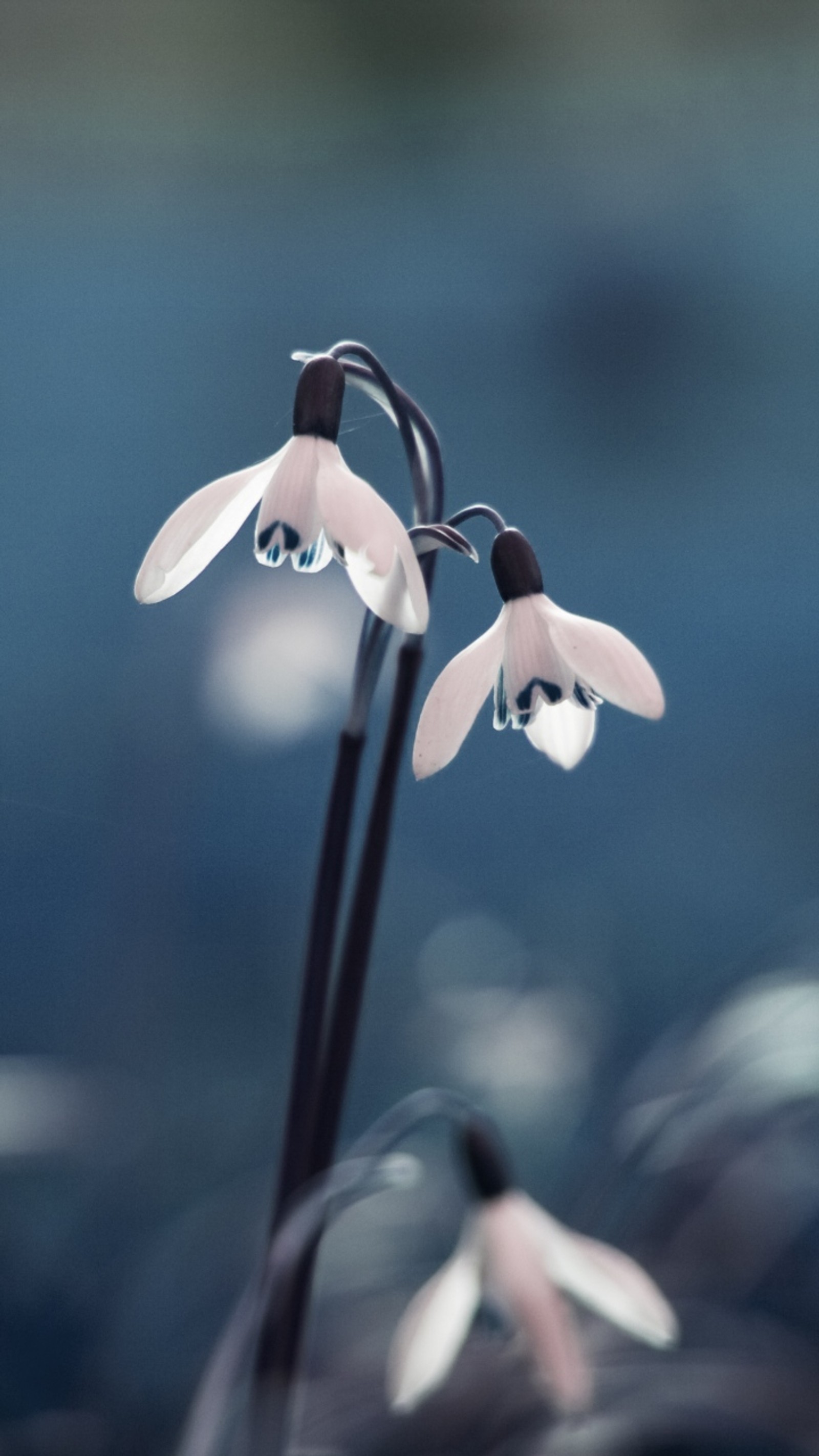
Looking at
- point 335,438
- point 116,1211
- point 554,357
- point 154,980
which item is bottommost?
point 116,1211

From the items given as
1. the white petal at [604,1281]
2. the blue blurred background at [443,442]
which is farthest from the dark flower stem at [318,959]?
the blue blurred background at [443,442]

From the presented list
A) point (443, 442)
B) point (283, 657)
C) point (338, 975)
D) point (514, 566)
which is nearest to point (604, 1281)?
point (338, 975)

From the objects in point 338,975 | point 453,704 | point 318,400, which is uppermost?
point 318,400

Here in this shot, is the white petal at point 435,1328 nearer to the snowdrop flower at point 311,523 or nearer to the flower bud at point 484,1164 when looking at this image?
the flower bud at point 484,1164

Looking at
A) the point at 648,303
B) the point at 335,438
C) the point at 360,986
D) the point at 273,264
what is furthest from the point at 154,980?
the point at 648,303

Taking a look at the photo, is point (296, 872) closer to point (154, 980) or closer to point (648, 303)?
point (154, 980)

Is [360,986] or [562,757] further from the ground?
[562,757]

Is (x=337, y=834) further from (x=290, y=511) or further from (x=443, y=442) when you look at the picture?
(x=443, y=442)

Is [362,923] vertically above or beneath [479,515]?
beneath
